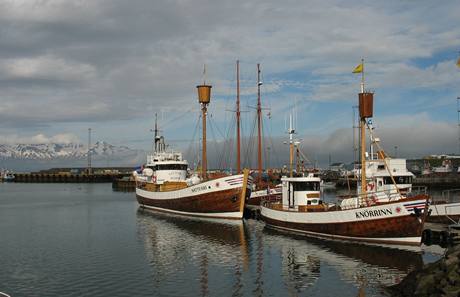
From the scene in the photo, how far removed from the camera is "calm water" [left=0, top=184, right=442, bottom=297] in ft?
79.3

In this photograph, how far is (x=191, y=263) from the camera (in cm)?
3005

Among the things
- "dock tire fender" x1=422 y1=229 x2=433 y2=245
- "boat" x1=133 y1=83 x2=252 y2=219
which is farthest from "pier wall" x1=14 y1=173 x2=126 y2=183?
"dock tire fender" x1=422 y1=229 x2=433 y2=245

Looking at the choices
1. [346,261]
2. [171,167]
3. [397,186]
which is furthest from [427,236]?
[171,167]

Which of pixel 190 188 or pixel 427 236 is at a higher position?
pixel 190 188

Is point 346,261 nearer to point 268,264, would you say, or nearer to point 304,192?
point 268,264

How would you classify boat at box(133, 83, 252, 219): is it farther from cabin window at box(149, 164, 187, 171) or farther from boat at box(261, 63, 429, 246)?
boat at box(261, 63, 429, 246)

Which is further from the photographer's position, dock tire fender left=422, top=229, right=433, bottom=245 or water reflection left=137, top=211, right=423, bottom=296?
dock tire fender left=422, top=229, right=433, bottom=245

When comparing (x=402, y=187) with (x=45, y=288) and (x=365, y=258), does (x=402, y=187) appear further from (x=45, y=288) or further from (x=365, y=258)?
(x=45, y=288)

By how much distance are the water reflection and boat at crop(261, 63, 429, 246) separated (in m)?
0.97

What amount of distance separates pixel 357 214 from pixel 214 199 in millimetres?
20174

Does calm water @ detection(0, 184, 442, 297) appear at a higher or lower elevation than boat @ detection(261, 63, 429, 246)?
lower

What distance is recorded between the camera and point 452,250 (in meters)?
21.4

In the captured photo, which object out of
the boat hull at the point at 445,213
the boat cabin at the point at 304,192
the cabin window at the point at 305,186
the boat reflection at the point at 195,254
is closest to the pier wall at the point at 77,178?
the boat reflection at the point at 195,254

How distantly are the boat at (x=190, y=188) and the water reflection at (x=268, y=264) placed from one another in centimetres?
810
